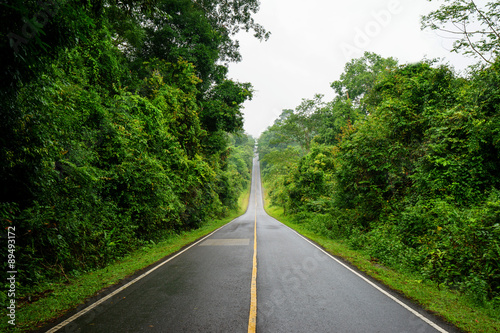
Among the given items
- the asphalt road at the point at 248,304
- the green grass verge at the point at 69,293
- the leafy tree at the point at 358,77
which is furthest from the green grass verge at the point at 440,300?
the leafy tree at the point at 358,77

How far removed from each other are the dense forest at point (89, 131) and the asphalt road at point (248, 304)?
2.36 m

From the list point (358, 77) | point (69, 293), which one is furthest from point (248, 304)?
point (358, 77)

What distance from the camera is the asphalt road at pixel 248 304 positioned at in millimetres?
3570

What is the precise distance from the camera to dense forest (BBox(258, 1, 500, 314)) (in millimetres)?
6074

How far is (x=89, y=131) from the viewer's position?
7520 mm

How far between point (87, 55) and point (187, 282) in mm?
8523

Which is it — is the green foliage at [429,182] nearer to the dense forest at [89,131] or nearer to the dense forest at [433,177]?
the dense forest at [433,177]

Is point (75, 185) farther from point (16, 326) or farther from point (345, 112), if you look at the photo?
point (345, 112)

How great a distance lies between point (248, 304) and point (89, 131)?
284 inches

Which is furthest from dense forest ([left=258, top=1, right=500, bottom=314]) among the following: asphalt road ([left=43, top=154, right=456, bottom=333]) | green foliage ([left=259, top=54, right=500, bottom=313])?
asphalt road ([left=43, top=154, right=456, bottom=333])

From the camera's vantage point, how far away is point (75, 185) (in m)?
6.59

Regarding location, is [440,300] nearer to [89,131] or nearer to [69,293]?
[69,293]

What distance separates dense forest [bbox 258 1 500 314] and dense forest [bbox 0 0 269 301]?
9575 mm

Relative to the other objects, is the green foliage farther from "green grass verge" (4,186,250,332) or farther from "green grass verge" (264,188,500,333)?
"green grass verge" (4,186,250,332)
